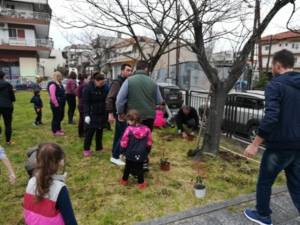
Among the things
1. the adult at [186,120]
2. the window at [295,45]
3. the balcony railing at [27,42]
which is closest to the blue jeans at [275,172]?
the adult at [186,120]

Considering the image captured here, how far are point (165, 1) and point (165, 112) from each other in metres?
3.53

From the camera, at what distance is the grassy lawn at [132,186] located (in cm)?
341

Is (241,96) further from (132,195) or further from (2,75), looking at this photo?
(2,75)

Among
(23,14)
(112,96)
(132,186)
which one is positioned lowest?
(132,186)

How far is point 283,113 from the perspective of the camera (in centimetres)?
270

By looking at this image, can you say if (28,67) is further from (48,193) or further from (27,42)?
(48,193)

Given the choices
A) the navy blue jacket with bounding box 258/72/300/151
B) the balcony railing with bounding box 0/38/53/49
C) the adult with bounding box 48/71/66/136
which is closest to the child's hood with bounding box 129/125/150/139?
the navy blue jacket with bounding box 258/72/300/151

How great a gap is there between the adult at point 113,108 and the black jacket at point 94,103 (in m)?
0.42

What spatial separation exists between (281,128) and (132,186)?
7.70ft

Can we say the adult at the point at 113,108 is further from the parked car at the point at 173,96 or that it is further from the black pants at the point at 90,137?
the parked car at the point at 173,96

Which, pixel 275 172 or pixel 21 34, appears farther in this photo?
pixel 21 34

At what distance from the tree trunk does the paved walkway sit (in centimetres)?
195

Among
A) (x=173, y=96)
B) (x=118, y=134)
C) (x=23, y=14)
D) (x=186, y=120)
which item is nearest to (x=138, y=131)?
(x=118, y=134)

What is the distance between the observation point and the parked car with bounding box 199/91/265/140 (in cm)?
756
